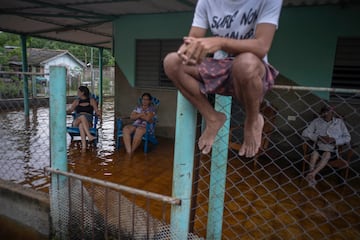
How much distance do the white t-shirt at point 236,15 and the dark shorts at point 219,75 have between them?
0.14 m

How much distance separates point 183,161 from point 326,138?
2.76 m

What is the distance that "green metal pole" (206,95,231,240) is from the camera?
130 centimetres

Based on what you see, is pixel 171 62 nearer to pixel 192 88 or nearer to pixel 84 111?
pixel 192 88

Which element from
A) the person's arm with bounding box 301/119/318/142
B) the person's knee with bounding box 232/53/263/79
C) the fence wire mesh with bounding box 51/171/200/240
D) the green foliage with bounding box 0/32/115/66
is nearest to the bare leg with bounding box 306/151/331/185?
the person's arm with bounding box 301/119/318/142

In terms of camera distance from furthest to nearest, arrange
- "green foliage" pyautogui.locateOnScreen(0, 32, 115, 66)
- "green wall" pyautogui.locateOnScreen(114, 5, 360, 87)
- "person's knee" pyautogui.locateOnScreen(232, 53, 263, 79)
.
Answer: "green foliage" pyautogui.locateOnScreen(0, 32, 115, 66) < "green wall" pyautogui.locateOnScreen(114, 5, 360, 87) < "person's knee" pyautogui.locateOnScreen(232, 53, 263, 79)

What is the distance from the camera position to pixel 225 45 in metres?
0.83

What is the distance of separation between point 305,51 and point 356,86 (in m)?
0.92

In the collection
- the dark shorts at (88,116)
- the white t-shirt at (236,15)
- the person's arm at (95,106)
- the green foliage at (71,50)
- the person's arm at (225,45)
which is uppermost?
the green foliage at (71,50)

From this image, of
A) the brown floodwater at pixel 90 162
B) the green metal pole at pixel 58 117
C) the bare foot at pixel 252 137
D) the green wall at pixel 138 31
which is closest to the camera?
the bare foot at pixel 252 137

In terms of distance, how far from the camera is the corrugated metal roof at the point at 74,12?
13.9ft

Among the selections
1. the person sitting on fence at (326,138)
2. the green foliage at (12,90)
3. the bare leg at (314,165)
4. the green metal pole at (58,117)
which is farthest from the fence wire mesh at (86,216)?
the green foliage at (12,90)

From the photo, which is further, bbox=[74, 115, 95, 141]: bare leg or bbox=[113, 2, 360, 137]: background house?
bbox=[74, 115, 95, 141]: bare leg

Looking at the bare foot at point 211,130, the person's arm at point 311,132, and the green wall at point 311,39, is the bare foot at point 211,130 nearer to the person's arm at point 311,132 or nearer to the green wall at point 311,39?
the person's arm at point 311,132

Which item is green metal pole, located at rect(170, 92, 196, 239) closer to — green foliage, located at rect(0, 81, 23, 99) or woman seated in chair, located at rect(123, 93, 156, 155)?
woman seated in chair, located at rect(123, 93, 156, 155)
